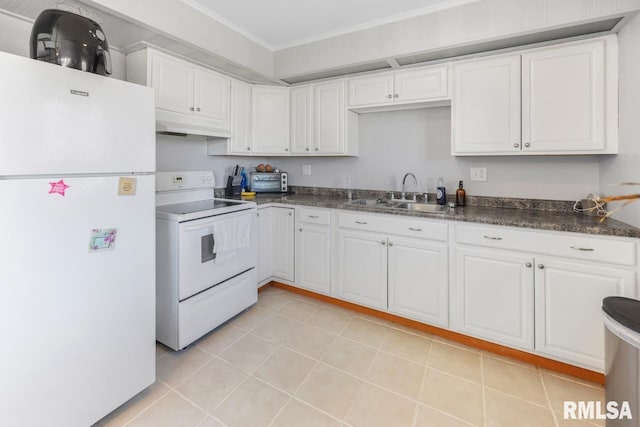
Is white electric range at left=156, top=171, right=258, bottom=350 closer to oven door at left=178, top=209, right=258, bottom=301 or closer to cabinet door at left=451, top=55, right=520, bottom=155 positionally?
oven door at left=178, top=209, right=258, bottom=301

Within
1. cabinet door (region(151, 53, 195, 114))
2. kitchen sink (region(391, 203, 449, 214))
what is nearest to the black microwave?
cabinet door (region(151, 53, 195, 114))

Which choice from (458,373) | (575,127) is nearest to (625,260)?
(575,127)

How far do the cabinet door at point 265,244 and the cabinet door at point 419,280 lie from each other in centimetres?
119

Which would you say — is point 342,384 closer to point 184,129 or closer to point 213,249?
point 213,249

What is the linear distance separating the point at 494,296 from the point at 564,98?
4.52 ft

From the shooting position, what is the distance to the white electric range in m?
1.98

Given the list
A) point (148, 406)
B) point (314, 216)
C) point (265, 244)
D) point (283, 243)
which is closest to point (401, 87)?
point (314, 216)

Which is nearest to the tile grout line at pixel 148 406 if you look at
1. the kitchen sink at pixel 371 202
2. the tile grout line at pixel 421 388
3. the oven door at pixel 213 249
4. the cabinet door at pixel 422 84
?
the oven door at pixel 213 249

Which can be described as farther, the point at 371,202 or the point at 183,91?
the point at 371,202

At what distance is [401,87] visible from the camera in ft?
8.38

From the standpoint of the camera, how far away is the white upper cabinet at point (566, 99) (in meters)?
1.90

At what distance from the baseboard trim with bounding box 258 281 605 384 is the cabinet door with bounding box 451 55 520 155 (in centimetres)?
135

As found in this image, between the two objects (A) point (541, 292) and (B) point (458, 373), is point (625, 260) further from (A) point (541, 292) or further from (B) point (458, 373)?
(B) point (458, 373)

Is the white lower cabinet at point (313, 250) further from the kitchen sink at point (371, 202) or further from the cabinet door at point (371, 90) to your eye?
the cabinet door at point (371, 90)
